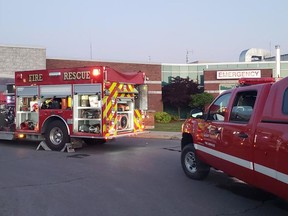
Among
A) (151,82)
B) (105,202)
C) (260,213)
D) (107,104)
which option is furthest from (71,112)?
(151,82)

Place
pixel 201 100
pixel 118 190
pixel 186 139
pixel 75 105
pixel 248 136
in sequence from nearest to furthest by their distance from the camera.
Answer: pixel 248 136 → pixel 118 190 → pixel 186 139 → pixel 75 105 → pixel 201 100

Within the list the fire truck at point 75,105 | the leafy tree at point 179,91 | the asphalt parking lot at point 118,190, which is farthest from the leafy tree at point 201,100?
the asphalt parking lot at point 118,190

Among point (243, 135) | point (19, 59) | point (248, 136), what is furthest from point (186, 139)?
point (19, 59)

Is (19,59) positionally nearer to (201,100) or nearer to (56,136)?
(201,100)

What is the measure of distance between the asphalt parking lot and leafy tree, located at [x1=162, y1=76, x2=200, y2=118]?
26527 mm

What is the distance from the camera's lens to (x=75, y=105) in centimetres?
1323

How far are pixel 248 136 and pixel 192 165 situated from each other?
2916 mm

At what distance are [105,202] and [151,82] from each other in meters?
31.6

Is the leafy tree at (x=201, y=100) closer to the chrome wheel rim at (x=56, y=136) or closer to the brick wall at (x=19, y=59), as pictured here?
the brick wall at (x=19, y=59)

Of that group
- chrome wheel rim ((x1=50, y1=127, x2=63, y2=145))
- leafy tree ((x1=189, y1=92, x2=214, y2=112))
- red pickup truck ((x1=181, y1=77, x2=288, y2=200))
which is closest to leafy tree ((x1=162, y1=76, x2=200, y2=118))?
leafy tree ((x1=189, y1=92, x2=214, y2=112))

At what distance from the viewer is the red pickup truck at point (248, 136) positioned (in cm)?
517

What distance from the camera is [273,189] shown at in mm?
5379

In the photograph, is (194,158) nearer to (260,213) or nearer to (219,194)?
(219,194)

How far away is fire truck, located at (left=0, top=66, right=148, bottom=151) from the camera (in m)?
12.9
